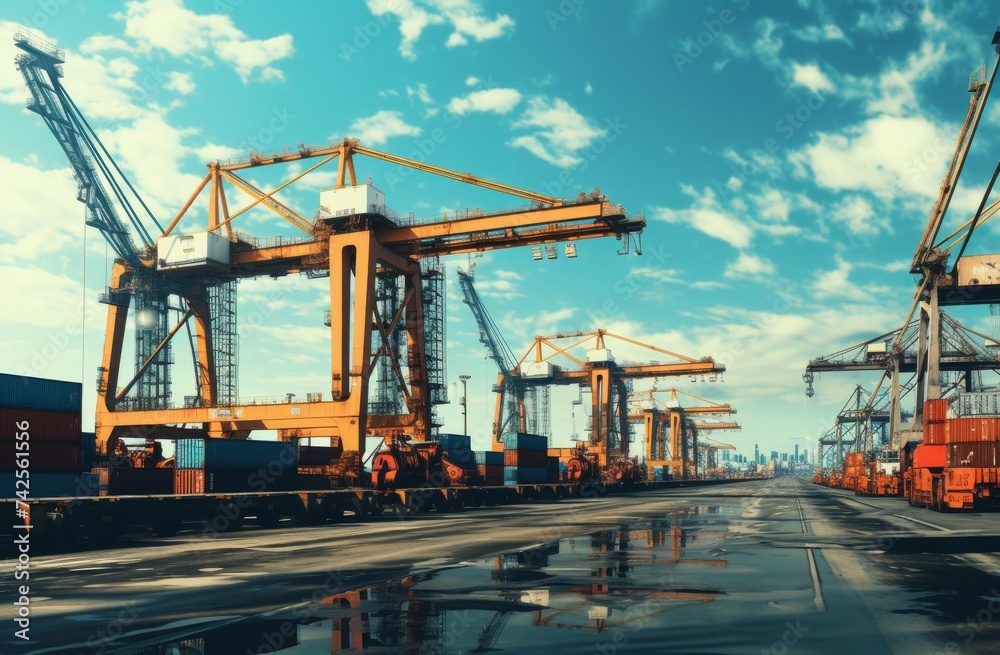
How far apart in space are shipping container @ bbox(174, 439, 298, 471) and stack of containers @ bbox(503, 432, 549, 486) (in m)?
33.6

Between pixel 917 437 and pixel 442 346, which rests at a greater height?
pixel 442 346

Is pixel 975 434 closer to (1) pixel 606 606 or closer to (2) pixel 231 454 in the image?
(1) pixel 606 606

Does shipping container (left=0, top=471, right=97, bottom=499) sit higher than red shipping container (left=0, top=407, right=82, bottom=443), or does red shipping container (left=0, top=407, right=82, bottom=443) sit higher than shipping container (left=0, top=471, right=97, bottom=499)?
red shipping container (left=0, top=407, right=82, bottom=443)

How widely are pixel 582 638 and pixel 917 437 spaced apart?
56080 millimetres

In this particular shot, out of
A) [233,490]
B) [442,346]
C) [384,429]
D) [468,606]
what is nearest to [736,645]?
[468,606]

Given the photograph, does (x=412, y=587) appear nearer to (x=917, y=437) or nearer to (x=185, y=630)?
(x=185, y=630)

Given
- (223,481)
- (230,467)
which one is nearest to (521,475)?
(230,467)

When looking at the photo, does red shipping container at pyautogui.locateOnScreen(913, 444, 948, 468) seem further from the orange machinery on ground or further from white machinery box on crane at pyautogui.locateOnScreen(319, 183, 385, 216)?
white machinery box on crane at pyautogui.locateOnScreen(319, 183, 385, 216)

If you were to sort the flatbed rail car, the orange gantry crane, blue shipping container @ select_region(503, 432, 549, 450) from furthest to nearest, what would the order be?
blue shipping container @ select_region(503, 432, 549, 450) → the orange gantry crane → the flatbed rail car

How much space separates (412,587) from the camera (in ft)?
49.5

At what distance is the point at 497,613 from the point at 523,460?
64569mm

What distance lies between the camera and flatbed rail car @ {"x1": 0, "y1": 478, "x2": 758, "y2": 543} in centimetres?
2566

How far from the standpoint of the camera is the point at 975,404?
141ft

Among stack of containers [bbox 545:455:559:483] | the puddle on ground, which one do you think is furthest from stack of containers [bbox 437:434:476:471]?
the puddle on ground
